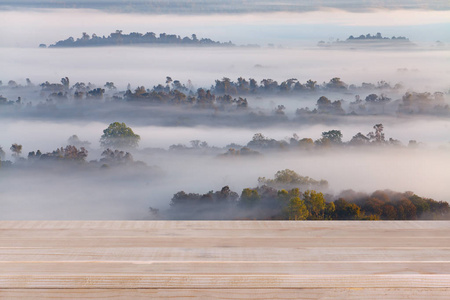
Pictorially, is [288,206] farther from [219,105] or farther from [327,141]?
[219,105]

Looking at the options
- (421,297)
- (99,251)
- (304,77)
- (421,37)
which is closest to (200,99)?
(304,77)

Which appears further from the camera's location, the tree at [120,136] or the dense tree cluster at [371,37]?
the dense tree cluster at [371,37]

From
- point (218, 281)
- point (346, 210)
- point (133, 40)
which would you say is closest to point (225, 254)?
point (218, 281)

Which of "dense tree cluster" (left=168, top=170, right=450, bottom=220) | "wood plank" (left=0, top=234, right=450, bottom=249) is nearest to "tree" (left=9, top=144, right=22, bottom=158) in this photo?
"dense tree cluster" (left=168, top=170, right=450, bottom=220)

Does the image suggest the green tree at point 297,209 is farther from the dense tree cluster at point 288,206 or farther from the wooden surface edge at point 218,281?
the wooden surface edge at point 218,281

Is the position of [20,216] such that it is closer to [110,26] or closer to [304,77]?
[110,26]

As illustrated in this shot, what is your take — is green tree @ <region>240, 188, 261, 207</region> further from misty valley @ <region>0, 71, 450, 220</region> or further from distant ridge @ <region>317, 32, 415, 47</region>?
distant ridge @ <region>317, 32, 415, 47</region>

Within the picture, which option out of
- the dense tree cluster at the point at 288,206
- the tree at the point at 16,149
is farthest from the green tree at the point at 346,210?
the tree at the point at 16,149
